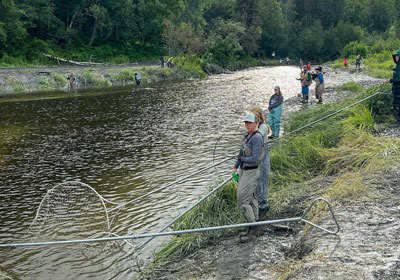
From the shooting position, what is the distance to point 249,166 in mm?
6547

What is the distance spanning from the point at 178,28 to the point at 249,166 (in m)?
60.7

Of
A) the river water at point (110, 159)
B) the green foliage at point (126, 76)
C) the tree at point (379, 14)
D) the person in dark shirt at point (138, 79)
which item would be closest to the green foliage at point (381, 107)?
the river water at point (110, 159)

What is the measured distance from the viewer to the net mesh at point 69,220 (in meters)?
8.34

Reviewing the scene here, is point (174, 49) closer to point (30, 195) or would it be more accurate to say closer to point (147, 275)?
point (30, 195)

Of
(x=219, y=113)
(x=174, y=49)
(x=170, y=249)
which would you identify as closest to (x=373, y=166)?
(x=170, y=249)

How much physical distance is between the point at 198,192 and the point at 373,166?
4559 mm

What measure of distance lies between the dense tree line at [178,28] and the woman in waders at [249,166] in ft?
163

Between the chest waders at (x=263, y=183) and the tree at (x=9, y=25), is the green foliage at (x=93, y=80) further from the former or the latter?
the chest waders at (x=263, y=183)

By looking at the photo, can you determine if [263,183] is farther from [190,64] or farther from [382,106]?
[190,64]

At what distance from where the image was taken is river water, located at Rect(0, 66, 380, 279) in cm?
759

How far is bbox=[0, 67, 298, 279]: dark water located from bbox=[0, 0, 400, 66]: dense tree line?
32.4 m

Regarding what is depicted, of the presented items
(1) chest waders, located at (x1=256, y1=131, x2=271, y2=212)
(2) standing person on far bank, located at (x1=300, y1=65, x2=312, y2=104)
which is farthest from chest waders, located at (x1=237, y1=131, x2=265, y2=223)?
(2) standing person on far bank, located at (x1=300, y1=65, x2=312, y2=104)

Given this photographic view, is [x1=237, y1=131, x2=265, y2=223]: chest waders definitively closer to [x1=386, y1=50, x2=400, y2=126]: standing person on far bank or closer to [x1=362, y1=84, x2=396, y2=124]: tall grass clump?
[x1=386, y1=50, x2=400, y2=126]: standing person on far bank

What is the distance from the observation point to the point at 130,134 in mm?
18422
